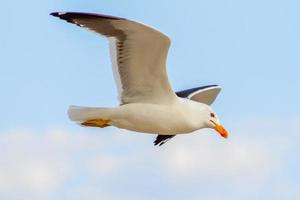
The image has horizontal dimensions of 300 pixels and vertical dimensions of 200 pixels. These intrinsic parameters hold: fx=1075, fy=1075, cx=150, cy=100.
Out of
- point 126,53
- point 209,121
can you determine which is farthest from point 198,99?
point 126,53

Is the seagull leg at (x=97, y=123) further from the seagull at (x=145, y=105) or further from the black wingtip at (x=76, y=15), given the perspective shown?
the black wingtip at (x=76, y=15)

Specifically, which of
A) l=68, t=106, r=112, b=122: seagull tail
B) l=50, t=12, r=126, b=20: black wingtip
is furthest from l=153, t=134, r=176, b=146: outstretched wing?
l=50, t=12, r=126, b=20: black wingtip

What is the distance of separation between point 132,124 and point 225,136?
151cm

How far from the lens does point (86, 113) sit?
16.3m

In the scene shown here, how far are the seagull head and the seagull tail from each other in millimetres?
1549

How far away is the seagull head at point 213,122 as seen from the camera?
54.5 feet

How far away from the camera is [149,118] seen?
16.2 metres

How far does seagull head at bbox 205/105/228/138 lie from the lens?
16609 millimetres

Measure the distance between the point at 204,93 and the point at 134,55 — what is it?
13.4 ft

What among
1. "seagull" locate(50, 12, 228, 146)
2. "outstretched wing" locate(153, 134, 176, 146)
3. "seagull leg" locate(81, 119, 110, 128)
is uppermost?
"seagull" locate(50, 12, 228, 146)

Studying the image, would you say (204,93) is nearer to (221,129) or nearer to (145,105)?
(221,129)

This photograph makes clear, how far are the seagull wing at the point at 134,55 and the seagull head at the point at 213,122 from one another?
0.66 metres

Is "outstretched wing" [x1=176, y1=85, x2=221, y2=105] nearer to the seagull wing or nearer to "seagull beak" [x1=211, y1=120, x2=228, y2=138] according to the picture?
"seagull beak" [x1=211, y1=120, x2=228, y2=138]

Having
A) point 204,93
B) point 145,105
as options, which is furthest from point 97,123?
point 204,93
